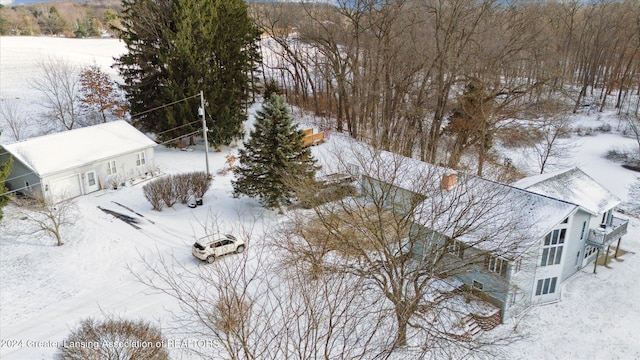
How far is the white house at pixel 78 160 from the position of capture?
74.3 ft

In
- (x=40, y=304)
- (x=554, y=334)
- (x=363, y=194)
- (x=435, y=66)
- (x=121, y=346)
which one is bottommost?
(x=554, y=334)

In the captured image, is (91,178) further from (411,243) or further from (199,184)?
(411,243)

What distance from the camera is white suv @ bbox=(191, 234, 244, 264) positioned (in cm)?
1808

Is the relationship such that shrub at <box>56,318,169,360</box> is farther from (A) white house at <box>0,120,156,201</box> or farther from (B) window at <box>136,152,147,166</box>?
(B) window at <box>136,152,147,166</box>

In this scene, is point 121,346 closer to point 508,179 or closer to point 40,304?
point 40,304

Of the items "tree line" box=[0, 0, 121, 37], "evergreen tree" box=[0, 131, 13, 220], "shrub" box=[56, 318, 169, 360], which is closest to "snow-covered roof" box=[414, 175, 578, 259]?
"shrub" box=[56, 318, 169, 360]

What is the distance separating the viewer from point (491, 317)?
18469 mm

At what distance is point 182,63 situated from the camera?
29734 mm

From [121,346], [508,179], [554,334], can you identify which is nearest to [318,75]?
[508,179]

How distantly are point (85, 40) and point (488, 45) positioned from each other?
191 ft

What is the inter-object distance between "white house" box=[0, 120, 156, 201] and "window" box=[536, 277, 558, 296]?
71.9 feet

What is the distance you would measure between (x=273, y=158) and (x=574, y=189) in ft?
47.4

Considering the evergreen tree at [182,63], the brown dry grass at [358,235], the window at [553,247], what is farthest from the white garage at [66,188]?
the window at [553,247]

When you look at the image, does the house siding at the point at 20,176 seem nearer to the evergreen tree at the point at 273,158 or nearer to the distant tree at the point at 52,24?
the evergreen tree at the point at 273,158
